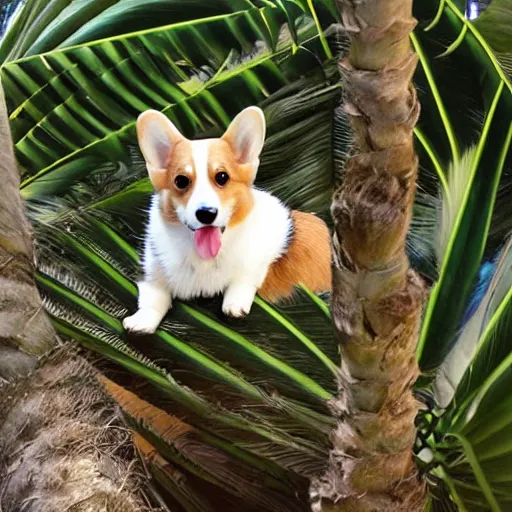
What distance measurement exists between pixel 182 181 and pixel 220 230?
0.08 metres

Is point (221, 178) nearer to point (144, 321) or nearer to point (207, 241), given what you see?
point (207, 241)

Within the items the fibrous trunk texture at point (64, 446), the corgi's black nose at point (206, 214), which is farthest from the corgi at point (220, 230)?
the fibrous trunk texture at point (64, 446)

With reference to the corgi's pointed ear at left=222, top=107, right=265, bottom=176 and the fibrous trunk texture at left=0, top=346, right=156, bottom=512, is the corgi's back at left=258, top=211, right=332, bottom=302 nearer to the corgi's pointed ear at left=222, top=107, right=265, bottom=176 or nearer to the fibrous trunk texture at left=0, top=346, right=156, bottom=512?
the corgi's pointed ear at left=222, top=107, right=265, bottom=176

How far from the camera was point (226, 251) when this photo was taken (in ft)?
3.18

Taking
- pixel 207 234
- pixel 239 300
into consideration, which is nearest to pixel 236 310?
pixel 239 300

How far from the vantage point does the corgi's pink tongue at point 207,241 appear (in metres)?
0.94

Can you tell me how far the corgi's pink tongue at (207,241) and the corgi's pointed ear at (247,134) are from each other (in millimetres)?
99

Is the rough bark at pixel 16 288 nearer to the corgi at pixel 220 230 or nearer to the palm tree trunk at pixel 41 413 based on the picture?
the palm tree trunk at pixel 41 413

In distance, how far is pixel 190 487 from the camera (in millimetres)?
1082

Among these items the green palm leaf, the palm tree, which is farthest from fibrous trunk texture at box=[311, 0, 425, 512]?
the green palm leaf

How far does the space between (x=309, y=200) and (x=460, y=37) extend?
0.90 ft

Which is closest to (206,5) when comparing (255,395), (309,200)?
(309,200)

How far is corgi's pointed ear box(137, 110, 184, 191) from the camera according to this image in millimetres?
975

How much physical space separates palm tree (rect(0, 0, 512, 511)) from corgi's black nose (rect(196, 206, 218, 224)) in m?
0.10
